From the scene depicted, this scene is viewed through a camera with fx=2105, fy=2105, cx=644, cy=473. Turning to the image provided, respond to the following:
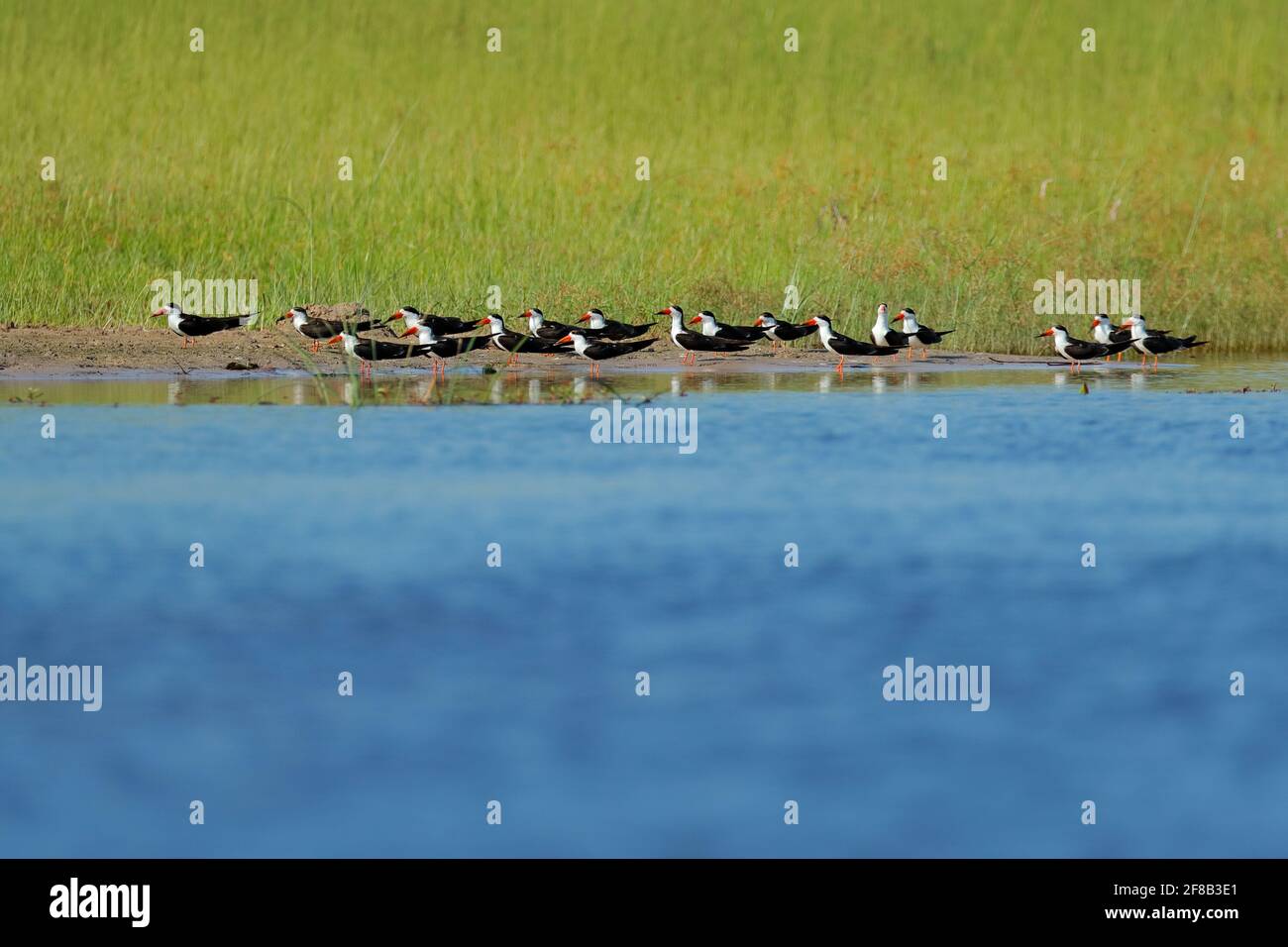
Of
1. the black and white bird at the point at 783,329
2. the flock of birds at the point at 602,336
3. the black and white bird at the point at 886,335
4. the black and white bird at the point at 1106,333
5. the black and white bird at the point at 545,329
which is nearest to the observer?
the flock of birds at the point at 602,336

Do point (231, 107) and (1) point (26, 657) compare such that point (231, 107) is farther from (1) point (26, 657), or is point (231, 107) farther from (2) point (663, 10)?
(1) point (26, 657)

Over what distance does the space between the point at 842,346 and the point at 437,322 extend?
14.6ft

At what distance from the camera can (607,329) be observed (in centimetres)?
2347

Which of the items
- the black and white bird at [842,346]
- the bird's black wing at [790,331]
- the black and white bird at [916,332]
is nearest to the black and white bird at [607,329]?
the bird's black wing at [790,331]

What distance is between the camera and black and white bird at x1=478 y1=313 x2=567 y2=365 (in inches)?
885

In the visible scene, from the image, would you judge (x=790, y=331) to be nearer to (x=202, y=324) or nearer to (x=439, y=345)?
(x=439, y=345)

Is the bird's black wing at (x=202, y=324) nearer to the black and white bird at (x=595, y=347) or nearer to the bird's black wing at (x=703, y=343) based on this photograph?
the black and white bird at (x=595, y=347)

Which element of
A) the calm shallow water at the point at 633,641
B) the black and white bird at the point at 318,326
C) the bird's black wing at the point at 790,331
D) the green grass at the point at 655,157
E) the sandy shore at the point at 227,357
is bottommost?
the calm shallow water at the point at 633,641

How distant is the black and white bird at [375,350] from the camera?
21.2 meters

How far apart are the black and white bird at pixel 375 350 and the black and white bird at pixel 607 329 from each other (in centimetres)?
229

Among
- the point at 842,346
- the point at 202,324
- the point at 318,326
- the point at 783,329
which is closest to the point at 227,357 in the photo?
the point at 202,324

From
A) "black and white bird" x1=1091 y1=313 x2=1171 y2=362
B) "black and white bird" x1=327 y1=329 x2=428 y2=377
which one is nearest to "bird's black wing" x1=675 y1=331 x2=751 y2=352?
"black and white bird" x1=327 y1=329 x2=428 y2=377
